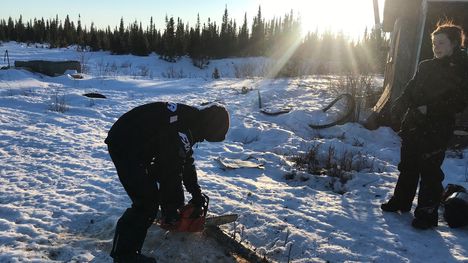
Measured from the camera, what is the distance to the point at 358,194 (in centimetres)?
532

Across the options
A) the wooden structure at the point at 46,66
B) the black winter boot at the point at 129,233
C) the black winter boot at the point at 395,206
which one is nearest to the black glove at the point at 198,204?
the black winter boot at the point at 129,233

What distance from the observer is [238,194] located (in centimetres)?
511

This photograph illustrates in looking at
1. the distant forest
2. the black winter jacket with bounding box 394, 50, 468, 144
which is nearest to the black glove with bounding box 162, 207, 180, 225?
the black winter jacket with bounding box 394, 50, 468, 144

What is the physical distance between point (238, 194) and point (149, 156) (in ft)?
6.71

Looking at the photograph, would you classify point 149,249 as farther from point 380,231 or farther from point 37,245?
point 380,231

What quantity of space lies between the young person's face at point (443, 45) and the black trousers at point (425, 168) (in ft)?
2.79

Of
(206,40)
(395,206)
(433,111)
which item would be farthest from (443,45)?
(206,40)

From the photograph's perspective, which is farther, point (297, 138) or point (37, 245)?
point (297, 138)

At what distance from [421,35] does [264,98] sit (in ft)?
15.5

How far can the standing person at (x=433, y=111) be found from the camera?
413cm

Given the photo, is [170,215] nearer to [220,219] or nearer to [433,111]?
[220,219]

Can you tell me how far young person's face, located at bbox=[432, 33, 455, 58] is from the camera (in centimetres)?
412

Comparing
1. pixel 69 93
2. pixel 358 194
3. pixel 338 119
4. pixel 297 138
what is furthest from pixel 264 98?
pixel 358 194

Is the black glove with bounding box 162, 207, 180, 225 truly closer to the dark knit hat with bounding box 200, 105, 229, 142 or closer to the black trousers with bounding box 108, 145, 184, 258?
the black trousers with bounding box 108, 145, 184, 258
